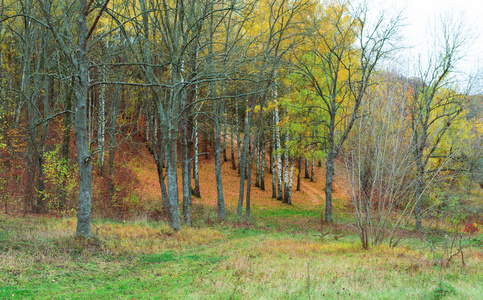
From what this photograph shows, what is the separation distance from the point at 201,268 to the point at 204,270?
264 mm

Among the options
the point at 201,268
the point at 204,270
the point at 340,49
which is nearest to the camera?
the point at 204,270

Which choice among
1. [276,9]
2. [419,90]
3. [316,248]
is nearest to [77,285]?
[316,248]

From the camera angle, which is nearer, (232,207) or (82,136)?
(82,136)

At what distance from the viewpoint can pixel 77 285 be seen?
5613 millimetres

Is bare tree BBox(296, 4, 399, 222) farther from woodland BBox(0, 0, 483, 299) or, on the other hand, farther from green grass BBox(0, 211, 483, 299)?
green grass BBox(0, 211, 483, 299)

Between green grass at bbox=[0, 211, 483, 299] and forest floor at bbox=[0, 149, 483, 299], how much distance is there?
0.02 meters

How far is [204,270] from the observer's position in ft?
23.1

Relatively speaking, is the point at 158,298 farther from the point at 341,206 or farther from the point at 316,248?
the point at 341,206

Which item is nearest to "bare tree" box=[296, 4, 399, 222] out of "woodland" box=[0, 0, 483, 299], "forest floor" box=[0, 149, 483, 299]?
"woodland" box=[0, 0, 483, 299]

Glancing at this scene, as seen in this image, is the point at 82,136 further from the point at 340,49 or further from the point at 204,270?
the point at 340,49

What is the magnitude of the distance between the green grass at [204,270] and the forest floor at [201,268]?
17mm

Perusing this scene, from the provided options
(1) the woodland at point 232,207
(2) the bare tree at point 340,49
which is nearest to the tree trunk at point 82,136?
(1) the woodland at point 232,207

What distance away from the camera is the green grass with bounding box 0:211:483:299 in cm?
501

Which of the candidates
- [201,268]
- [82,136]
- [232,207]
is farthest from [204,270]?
[232,207]
